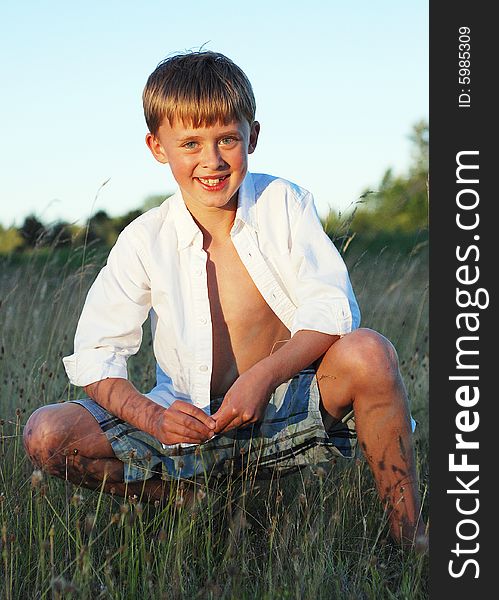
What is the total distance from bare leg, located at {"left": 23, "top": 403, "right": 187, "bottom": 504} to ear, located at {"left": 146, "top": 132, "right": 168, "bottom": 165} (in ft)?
2.68

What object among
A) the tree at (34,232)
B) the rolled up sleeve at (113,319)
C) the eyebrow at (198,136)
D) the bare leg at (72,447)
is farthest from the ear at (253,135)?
the tree at (34,232)

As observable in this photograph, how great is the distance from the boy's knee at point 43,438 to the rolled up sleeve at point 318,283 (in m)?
0.72

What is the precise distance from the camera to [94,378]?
2578mm

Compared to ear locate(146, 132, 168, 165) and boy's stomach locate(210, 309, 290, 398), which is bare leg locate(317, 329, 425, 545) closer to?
boy's stomach locate(210, 309, 290, 398)

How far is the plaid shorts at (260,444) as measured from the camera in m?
2.51

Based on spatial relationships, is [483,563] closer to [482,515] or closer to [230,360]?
[482,515]

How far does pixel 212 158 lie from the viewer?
261cm

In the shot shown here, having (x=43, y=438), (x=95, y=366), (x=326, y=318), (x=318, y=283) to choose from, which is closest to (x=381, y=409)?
(x=326, y=318)

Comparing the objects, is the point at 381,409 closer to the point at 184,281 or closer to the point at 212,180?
the point at 184,281

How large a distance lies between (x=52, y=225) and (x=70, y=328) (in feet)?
2.06

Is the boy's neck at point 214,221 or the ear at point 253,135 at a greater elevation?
the ear at point 253,135

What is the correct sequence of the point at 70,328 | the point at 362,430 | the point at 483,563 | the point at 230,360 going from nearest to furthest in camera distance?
1. the point at 483,563
2. the point at 362,430
3. the point at 230,360
4. the point at 70,328

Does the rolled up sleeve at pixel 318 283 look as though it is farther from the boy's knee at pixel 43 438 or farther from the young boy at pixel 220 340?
the boy's knee at pixel 43 438

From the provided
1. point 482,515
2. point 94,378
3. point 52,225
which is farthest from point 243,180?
point 52,225
